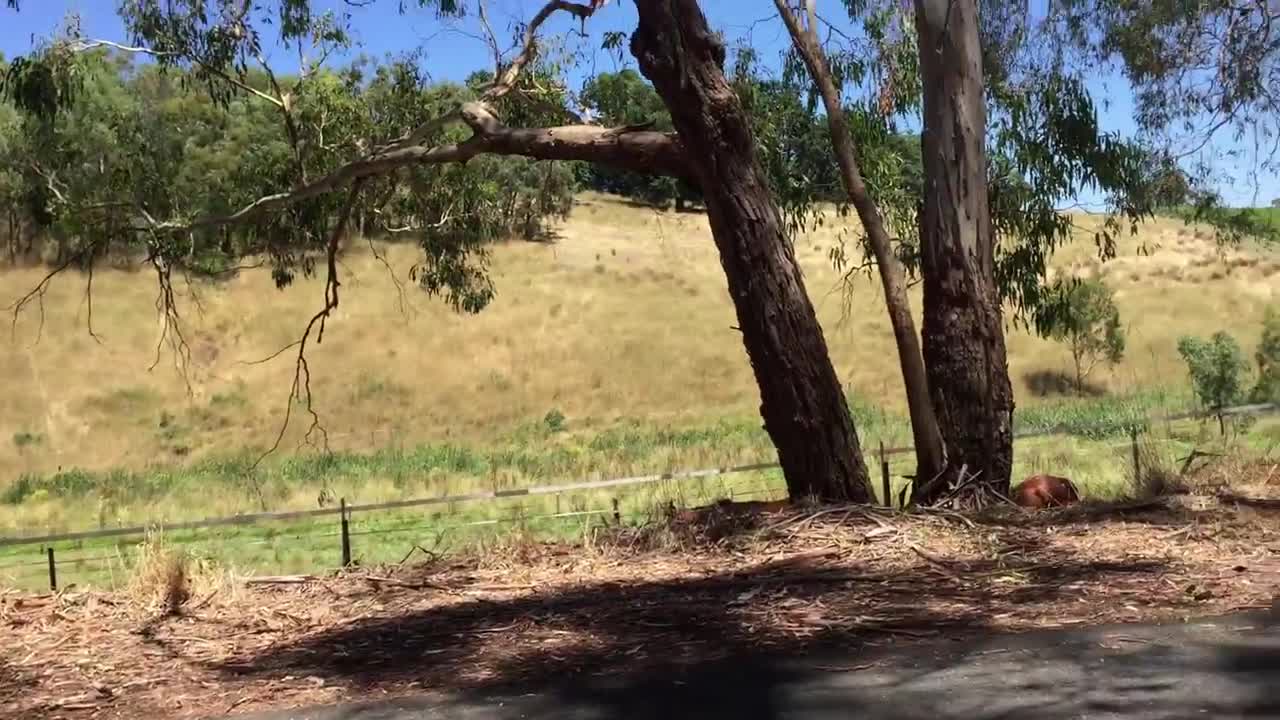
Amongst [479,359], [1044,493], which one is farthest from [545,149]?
[479,359]

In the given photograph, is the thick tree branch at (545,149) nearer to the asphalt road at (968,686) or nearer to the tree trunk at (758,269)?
the tree trunk at (758,269)

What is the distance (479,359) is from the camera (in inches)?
1850

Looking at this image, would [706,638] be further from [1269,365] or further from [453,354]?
[453,354]

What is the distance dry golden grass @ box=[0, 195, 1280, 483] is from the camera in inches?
1615

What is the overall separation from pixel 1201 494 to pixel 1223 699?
12.4 ft

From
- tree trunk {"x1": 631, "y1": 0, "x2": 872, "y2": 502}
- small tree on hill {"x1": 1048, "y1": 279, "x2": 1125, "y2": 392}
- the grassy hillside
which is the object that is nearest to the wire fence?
tree trunk {"x1": 631, "y1": 0, "x2": 872, "y2": 502}

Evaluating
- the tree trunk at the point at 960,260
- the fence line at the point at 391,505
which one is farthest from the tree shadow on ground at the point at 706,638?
the fence line at the point at 391,505

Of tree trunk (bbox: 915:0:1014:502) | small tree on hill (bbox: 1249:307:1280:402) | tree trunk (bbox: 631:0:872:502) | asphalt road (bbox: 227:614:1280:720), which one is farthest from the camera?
small tree on hill (bbox: 1249:307:1280:402)

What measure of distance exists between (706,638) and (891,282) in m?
4.77

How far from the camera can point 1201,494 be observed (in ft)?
25.3

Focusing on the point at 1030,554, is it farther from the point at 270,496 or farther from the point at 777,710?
the point at 270,496

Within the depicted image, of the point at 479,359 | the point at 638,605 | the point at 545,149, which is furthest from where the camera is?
the point at 479,359

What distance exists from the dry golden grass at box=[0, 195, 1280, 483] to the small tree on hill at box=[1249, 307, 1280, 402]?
18.3 ft

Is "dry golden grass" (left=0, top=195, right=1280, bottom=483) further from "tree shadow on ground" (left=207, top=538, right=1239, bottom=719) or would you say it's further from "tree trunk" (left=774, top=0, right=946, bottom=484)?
"tree shadow on ground" (left=207, top=538, right=1239, bottom=719)
